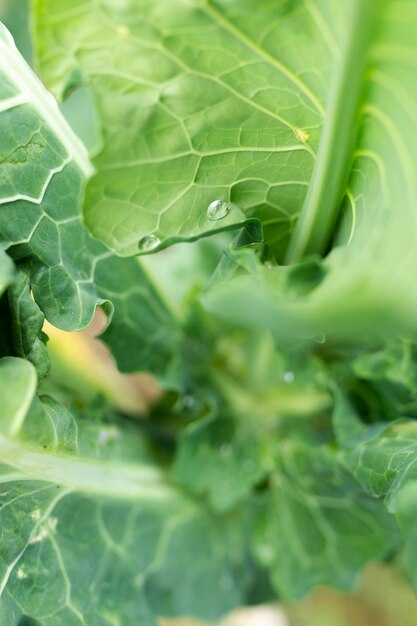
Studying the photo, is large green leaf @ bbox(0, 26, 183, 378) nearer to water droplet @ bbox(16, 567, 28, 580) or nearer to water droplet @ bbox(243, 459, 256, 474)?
water droplet @ bbox(16, 567, 28, 580)

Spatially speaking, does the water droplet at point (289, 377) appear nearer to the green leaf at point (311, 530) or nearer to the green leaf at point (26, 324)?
the green leaf at point (311, 530)

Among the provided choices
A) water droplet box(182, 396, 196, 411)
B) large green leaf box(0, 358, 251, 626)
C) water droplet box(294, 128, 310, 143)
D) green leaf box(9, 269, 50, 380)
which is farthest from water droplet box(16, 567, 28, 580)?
water droplet box(294, 128, 310, 143)

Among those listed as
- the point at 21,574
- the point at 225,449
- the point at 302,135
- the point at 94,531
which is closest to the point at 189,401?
the point at 225,449

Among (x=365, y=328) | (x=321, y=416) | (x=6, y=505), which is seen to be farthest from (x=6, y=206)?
(x=321, y=416)

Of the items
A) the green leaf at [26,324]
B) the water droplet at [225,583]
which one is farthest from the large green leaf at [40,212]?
the water droplet at [225,583]

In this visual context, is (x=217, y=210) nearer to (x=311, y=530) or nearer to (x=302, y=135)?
(x=302, y=135)
